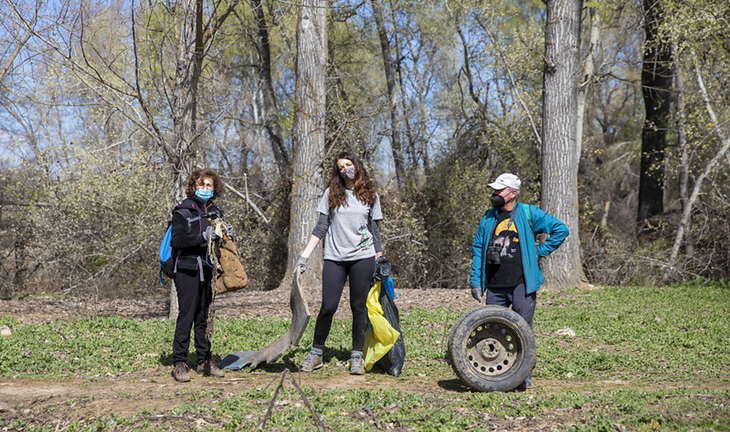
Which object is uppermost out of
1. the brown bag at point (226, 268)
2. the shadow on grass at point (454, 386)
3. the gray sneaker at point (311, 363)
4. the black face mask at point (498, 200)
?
the black face mask at point (498, 200)

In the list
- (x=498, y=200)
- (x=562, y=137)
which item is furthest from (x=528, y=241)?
(x=562, y=137)

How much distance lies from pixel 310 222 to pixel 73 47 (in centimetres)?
509

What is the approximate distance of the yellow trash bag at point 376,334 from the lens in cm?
551

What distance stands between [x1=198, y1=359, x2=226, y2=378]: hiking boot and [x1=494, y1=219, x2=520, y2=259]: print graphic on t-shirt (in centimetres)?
271

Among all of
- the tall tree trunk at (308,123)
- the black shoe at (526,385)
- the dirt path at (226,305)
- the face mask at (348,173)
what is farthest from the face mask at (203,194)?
the tall tree trunk at (308,123)

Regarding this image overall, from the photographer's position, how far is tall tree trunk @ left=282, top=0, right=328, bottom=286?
460 inches

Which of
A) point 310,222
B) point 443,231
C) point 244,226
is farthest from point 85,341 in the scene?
point 443,231

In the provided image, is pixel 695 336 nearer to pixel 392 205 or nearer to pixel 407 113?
pixel 392 205

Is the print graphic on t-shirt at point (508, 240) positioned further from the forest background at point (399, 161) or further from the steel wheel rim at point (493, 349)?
the forest background at point (399, 161)

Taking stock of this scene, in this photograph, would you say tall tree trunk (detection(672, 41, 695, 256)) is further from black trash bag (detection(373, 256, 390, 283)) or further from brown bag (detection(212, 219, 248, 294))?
brown bag (detection(212, 219, 248, 294))

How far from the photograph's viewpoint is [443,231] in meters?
16.2

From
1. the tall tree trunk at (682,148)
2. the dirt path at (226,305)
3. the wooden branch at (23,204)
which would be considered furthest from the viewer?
the wooden branch at (23,204)

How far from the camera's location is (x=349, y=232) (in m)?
5.38

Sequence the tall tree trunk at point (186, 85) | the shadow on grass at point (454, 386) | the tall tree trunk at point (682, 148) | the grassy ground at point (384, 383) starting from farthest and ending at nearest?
1. the tall tree trunk at point (682, 148)
2. the tall tree trunk at point (186, 85)
3. the shadow on grass at point (454, 386)
4. the grassy ground at point (384, 383)
